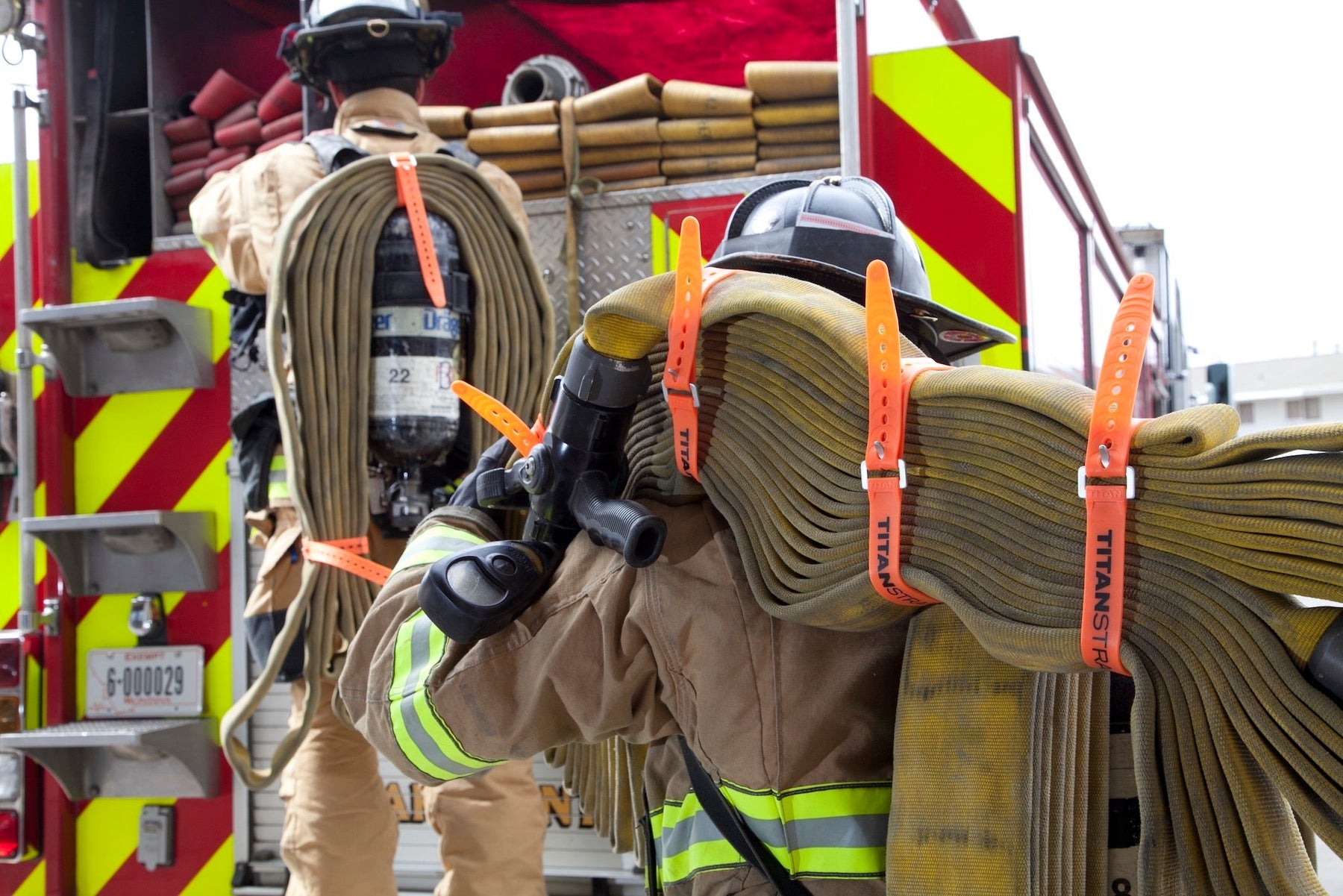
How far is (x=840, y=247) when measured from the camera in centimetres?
146

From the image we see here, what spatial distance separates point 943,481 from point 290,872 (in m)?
1.92

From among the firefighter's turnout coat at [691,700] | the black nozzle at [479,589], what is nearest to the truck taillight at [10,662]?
the firefighter's turnout coat at [691,700]

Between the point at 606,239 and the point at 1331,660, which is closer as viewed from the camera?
the point at 1331,660

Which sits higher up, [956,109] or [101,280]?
[956,109]

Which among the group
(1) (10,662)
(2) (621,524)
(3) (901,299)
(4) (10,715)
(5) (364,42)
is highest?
(5) (364,42)

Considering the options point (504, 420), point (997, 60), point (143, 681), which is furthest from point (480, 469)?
point (143, 681)

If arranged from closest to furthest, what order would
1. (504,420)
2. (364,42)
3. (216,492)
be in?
1. (504,420)
2. (364,42)
3. (216,492)

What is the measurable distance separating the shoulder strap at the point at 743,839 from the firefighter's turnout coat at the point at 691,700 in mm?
12

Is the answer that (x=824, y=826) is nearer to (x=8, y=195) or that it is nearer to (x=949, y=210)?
(x=949, y=210)

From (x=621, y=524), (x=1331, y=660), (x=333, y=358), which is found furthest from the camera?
(x=333, y=358)

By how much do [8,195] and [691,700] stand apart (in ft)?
8.60

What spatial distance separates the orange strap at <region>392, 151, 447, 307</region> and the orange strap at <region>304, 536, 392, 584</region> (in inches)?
20.0

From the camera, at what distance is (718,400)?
4.25ft

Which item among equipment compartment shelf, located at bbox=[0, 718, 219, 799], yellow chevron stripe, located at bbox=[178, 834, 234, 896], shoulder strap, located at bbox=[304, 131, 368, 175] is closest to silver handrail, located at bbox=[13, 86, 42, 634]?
equipment compartment shelf, located at bbox=[0, 718, 219, 799]
